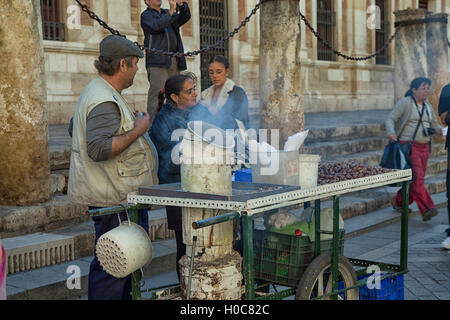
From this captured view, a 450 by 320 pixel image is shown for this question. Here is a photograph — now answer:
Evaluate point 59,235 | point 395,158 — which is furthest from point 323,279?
point 395,158

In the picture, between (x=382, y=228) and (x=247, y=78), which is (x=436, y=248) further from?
(x=247, y=78)

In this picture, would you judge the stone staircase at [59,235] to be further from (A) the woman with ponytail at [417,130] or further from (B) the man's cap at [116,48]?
(B) the man's cap at [116,48]

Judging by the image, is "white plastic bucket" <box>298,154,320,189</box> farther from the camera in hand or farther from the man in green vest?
the camera in hand

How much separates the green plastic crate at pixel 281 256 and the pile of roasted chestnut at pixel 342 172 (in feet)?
1.24

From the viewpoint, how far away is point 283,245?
12.0ft

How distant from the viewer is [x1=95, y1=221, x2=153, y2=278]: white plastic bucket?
10.2 feet

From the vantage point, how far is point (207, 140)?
3133mm

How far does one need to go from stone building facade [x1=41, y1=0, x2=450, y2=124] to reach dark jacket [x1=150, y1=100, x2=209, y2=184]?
4.19 metres

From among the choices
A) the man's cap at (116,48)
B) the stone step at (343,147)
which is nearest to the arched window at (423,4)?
the stone step at (343,147)

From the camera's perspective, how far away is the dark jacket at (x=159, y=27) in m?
6.89

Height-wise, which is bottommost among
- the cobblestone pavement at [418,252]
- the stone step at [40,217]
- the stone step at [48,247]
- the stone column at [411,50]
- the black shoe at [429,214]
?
the cobblestone pavement at [418,252]

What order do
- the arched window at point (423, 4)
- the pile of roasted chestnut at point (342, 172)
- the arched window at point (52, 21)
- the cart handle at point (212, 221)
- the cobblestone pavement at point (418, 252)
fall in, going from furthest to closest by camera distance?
the arched window at point (423, 4), the arched window at point (52, 21), the cobblestone pavement at point (418, 252), the pile of roasted chestnut at point (342, 172), the cart handle at point (212, 221)

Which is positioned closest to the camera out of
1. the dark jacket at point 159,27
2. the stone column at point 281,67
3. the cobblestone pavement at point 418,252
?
the cobblestone pavement at point 418,252

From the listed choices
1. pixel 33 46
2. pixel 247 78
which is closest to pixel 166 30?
pixel 33 46
